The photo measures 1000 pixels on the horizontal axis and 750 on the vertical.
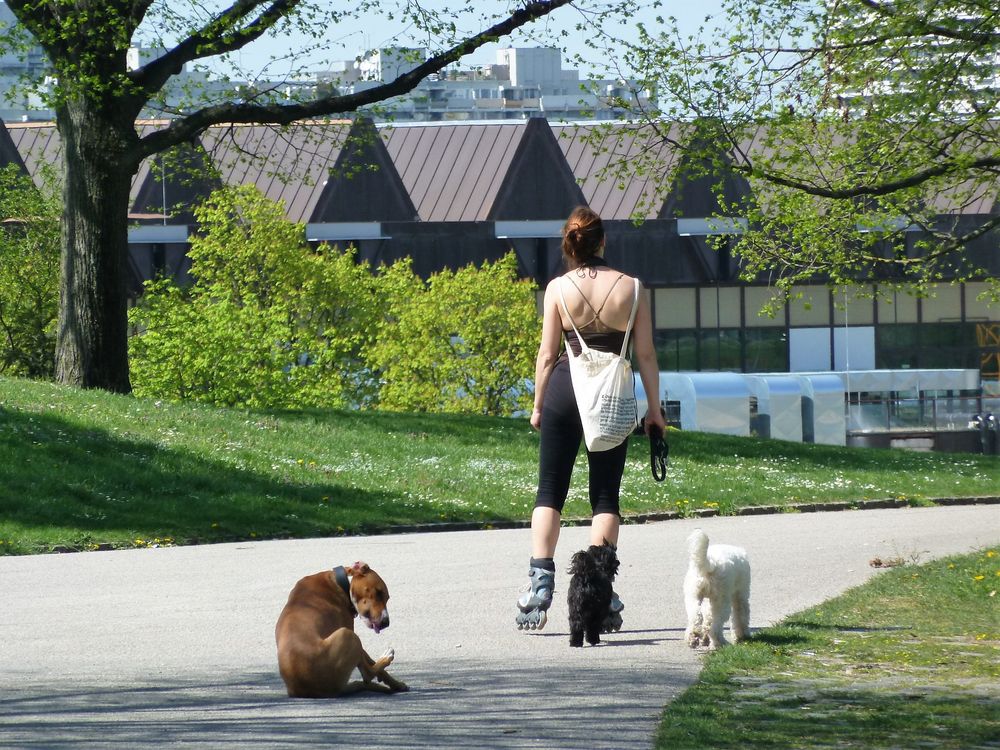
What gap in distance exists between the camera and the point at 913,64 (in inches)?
623

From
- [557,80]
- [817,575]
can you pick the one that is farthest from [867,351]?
[557,80]

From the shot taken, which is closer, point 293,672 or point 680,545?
point 293,672

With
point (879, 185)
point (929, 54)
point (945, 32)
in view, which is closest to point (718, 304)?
point (879, 185)

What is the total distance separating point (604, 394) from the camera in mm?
7535

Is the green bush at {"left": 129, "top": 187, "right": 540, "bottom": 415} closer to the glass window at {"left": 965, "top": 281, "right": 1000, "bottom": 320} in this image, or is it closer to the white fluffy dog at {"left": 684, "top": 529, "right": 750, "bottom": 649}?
the glass window at {"left": 965, "top": 281, "right": 1000, "bottom": 320}

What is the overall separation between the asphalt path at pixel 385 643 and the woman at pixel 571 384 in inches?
17.6

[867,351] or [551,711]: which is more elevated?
[867,351]

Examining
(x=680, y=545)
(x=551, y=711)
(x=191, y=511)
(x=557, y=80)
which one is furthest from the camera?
(x=557, y=80)

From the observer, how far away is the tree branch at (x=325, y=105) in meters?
22.5

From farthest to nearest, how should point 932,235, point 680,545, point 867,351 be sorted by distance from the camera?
Answer: point 867,351 → point 932,235 → point 680,545

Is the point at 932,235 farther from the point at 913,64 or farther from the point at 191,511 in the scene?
the point at 191,511

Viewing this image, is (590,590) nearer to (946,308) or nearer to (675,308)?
(675,308)

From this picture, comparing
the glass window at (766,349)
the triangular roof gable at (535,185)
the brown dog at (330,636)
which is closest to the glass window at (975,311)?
the glass window at (766,349)

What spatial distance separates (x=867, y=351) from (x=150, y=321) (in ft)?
113
